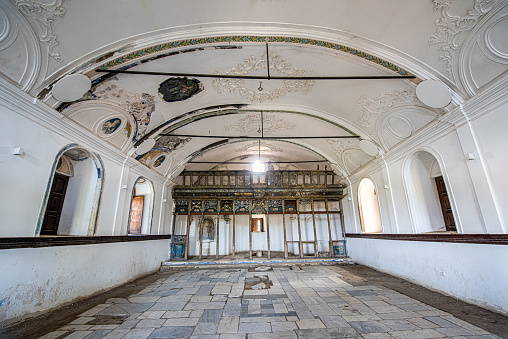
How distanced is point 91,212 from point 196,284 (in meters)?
2.94

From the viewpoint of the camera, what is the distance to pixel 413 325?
9.75 ft

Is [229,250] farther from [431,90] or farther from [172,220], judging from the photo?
[431,90]

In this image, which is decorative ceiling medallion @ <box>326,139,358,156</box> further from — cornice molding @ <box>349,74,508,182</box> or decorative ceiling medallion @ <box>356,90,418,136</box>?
cornice molding @ <box>349,74,508,182</box>

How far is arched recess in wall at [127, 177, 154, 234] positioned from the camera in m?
7.55

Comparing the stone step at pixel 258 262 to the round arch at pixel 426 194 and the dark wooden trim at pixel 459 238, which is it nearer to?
the dark wooden trim at pixel 459 238

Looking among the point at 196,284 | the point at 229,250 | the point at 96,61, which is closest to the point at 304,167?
the point at 229,250

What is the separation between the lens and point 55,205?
16.5 ft

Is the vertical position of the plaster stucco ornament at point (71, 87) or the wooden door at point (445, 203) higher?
the plaster stucco ornament at point (71, 87)

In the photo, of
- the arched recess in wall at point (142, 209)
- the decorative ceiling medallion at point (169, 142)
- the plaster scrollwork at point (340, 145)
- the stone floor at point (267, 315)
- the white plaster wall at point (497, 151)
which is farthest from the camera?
the arched recess in wall at point (142, 209)

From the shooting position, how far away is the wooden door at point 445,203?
529 cm

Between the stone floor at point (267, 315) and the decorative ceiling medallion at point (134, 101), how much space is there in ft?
12.4

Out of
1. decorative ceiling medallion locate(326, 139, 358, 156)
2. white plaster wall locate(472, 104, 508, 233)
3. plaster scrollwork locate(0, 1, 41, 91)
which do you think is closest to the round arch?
white plaster wall locate(472, 104, 508, 233)

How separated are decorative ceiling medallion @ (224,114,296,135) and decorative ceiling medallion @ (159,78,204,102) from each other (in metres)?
1.94

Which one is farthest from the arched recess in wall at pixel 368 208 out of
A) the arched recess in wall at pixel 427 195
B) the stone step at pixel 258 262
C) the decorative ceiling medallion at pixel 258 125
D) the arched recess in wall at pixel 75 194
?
the arched recess in wall at pixel 75 194
